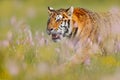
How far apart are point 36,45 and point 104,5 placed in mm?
4288

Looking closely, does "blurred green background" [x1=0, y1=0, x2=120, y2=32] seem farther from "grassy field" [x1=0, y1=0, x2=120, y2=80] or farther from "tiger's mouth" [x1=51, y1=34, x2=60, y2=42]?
"tiger's mouth" [x1=51, y1=34, x2=60, y2=42]

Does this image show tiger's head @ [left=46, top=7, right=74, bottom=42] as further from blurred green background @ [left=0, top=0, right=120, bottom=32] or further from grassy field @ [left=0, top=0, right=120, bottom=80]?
blurred green background @ [left=0, top=0, right=120, bottom=32]

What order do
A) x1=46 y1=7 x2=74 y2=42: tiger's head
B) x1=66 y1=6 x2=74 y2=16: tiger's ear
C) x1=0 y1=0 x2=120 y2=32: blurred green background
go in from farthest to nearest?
x1=0 y1=0 x2=120 y2=32: blurred green background → x1=66 y1=6 x2=74 y2=16: tiger's ear → x1=46 y1=7 x2=74 y2=42: tiger's head

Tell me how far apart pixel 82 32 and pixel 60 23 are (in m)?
0.30

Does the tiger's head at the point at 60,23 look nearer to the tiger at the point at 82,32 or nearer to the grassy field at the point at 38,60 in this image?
the tiger at the point at 82,32

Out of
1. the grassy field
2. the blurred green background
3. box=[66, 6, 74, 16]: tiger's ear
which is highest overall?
box=[66, 6, 74, 16]: tiger's ear

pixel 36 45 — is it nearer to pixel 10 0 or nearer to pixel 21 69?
pixel 21 69

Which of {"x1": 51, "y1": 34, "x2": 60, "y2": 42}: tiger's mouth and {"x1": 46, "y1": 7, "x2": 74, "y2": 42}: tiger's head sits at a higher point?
{"x1": 46, "y1": 7, "x2": 74, "y2": 42}: tiger's head

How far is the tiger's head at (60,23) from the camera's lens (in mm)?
6246

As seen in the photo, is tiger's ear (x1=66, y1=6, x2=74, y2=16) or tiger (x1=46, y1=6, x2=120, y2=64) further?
tiger's ear (x1=66, y1=6, x2=74, y2=16)

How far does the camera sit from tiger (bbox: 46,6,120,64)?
621 cm

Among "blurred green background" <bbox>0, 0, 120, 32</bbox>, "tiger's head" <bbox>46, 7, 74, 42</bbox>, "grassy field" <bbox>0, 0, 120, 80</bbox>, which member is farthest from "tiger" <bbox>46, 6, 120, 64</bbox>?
"blurred green background" <bbox>0, 0, 120, 32</bbox>

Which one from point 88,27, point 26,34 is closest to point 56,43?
point 26,34

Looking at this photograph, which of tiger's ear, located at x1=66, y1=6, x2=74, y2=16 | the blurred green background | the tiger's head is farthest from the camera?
the blurred green background
